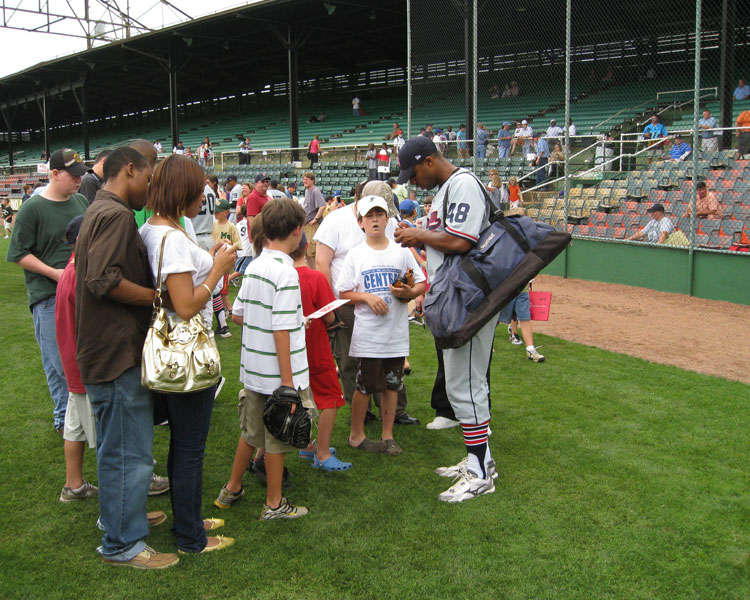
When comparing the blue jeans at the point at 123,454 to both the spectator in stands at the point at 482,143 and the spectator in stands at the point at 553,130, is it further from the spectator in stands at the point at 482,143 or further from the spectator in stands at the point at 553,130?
the spectator in stands at the point at 553,130

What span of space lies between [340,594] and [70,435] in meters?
1.77

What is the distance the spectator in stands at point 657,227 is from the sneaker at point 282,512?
9197mm

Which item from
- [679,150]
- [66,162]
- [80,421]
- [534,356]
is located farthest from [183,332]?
[679,150]

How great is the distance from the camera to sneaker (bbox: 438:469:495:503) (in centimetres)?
372

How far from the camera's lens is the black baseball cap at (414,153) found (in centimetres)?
370

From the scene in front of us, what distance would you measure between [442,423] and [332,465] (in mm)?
1081

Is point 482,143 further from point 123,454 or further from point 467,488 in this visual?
point 123,454

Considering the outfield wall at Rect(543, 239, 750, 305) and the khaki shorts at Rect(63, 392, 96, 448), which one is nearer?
the khaki shorts at Rect(63, 392, 96, 448)

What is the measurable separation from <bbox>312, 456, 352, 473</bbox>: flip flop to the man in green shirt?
1.72 metres

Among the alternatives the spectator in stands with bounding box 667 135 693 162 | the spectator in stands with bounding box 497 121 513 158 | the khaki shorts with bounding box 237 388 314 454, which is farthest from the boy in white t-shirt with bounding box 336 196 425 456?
the spectator in stands with bounding box 497 121 513 158

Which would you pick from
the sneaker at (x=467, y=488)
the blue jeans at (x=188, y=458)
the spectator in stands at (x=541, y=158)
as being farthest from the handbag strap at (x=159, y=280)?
the spectator in stands at (x=541, y=158)

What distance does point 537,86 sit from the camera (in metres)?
19.2

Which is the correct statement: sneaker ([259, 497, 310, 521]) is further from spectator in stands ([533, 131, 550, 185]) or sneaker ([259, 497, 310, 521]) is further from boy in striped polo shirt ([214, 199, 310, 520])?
spectator in stands ([533, 131, 550, 185])

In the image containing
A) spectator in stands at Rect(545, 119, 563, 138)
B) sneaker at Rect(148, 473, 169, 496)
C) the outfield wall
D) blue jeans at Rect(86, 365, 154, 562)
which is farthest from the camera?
spectator in stands at Rect(545, 119, 563, 138)
